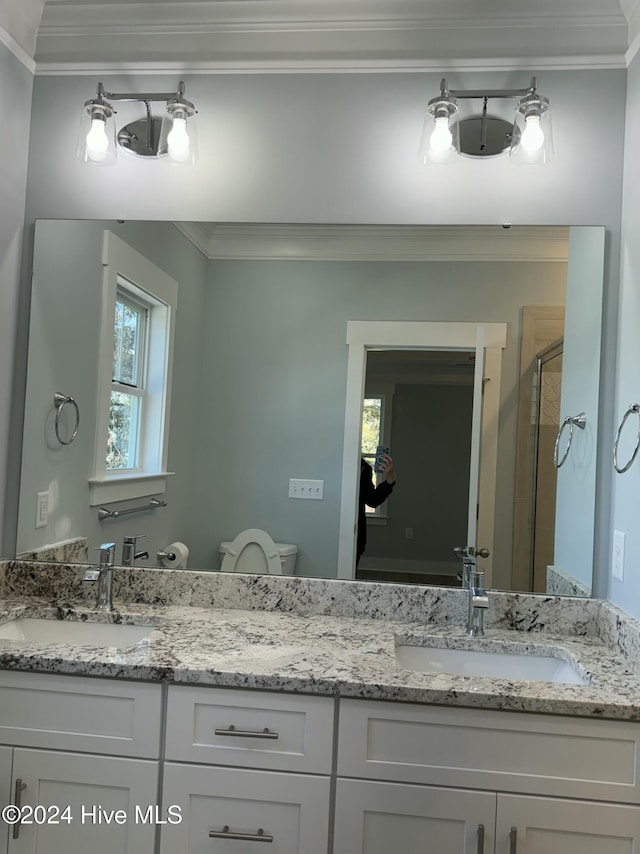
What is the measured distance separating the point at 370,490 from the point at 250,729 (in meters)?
0.76

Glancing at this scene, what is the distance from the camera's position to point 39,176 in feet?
6.64

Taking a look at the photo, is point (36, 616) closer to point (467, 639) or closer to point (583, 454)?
point (467, 639)

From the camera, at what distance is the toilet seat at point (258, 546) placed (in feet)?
6.41

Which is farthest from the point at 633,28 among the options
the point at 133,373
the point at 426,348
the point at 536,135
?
the point at 133,373

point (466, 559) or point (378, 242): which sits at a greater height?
point (378, 242)

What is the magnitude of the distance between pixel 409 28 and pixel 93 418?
149 cm

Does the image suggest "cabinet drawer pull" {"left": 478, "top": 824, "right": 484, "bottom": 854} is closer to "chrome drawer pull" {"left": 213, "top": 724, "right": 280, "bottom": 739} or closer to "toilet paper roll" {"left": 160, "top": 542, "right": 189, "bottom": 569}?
"chrome drawer pull" {"left": 213, "top": 724, "right": 280, "bottom": 739}

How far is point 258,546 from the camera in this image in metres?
1.96

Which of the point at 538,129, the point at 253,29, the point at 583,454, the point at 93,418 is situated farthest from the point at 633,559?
the point at 253,29

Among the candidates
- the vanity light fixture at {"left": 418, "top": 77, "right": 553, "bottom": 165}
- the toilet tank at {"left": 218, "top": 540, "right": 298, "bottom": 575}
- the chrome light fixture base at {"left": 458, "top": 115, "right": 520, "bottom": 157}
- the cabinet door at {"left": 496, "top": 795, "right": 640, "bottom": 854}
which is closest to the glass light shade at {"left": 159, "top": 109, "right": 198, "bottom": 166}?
the vanity light fixture at {"left": 418, "top": 77, "right": 553, "bottom": 165}

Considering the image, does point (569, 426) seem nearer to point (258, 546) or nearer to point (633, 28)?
point (258, 546)

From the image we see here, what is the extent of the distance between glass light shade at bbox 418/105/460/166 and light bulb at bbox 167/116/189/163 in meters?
0.69

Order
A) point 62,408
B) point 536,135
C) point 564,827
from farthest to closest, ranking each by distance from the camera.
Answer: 1. point 62,408
2. point 536,135
3. point 564,827

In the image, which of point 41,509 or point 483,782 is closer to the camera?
point 483,782
